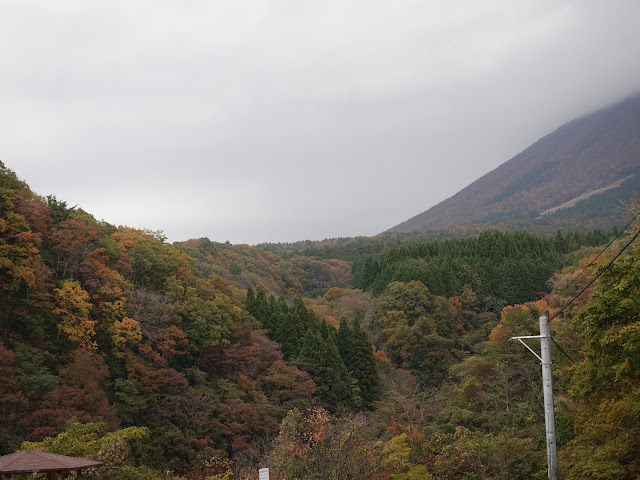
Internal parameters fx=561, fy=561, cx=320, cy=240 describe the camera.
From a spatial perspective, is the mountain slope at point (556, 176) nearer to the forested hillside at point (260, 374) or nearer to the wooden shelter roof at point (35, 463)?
the forested hillside at point (260, 374)

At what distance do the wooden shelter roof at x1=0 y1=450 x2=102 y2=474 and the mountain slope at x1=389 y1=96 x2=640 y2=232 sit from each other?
11802cm

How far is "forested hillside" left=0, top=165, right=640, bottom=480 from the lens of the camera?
439 inches

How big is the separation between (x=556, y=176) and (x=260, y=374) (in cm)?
14343

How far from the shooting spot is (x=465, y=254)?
191 ft

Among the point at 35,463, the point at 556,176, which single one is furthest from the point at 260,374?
the point at 556,176

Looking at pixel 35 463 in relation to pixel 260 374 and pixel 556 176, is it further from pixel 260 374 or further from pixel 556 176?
pixel 556 176

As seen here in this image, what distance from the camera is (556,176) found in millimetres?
152125

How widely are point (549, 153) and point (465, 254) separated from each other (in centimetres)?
13203

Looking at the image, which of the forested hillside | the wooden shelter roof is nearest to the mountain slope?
the forested hillside

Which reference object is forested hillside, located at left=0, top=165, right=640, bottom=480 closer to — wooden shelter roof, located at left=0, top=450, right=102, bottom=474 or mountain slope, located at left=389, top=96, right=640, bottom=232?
wooden shelter roof, located at left=0, top=450, right=102, bottom=474

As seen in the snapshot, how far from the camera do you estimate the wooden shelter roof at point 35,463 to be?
8.52m

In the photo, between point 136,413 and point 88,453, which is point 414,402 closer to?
point 136,413

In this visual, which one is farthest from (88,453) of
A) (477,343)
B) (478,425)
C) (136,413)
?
(477,343)

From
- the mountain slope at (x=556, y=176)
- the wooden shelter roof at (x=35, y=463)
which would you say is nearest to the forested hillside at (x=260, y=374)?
the wooden shelter roof at (x=35, y=463)
